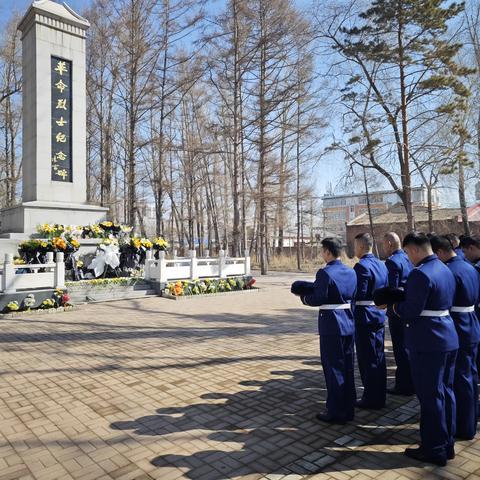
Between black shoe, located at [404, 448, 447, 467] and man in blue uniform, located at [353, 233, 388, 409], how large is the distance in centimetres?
103

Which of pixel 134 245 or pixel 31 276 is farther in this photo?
pixel 134 245

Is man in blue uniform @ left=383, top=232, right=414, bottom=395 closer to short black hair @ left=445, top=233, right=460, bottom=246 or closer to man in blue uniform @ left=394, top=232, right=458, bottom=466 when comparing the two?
short black hair @ left=445, top=233, right=460, bottom=246

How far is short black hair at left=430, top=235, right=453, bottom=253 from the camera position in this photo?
3.98 metres

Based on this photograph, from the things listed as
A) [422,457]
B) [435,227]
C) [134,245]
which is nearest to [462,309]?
[422,457]

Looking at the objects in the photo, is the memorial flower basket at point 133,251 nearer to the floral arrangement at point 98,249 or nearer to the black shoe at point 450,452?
the floral arrangement at point 98,249

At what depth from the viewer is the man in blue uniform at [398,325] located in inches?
187

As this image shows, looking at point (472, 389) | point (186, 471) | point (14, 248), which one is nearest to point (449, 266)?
point (472, 389)

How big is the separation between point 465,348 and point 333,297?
121 centimetres

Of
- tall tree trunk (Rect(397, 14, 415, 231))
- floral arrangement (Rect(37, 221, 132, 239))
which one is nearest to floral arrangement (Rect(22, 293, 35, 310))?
floral arrangement (Rect(37, 221, 132, 239))

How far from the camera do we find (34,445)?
3.51 m

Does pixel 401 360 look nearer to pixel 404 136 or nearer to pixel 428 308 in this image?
pixel 428 308

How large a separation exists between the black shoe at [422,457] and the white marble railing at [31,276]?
9.36 m

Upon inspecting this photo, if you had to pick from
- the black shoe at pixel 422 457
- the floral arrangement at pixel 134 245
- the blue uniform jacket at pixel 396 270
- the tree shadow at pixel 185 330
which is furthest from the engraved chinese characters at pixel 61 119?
the black shoe at pixel 422 457

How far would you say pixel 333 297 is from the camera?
13.0ft
